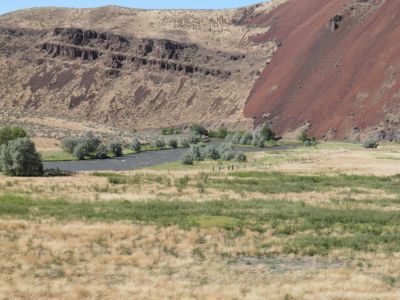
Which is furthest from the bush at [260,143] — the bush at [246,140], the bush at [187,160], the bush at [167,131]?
the bush at [187,160]

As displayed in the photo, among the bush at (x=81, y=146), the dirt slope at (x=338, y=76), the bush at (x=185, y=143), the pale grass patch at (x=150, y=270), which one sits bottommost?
the bush at (x=185, y=143)

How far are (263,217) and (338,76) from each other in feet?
328

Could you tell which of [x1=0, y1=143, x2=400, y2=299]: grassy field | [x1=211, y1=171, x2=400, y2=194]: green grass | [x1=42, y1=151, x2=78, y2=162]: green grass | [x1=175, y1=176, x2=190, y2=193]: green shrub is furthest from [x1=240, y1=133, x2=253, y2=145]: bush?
[x1=0, y1=143, x2=400, y2=299]: grassy field

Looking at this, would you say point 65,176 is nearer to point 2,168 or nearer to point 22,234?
point 2,168

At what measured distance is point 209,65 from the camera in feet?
A: 534

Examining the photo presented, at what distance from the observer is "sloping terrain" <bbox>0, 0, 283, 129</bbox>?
5950 inches

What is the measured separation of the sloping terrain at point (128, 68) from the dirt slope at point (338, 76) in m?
9.12

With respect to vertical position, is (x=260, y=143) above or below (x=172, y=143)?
below

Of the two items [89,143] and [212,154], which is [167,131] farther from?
[212,154]

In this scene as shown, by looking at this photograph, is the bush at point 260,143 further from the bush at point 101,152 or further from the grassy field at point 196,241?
the grassy field at point 196,241

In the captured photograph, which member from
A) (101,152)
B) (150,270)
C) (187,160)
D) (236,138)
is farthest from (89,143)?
(150,270)

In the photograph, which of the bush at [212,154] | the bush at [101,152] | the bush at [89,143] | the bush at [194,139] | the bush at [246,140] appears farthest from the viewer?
the bush at [246,140]

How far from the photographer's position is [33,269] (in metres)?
19.0

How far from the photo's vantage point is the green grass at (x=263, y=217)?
24.0 metres
